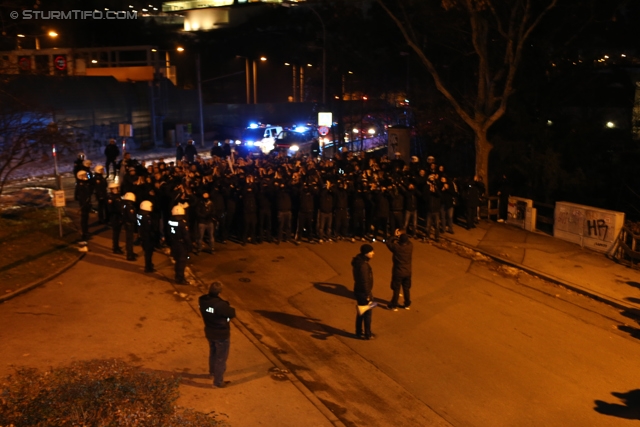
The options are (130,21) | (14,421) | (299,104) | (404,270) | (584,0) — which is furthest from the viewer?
(130,21)

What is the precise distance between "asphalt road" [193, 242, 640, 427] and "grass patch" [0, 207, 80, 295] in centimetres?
331

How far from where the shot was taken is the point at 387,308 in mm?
12555

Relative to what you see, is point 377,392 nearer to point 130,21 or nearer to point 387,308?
point 387,308

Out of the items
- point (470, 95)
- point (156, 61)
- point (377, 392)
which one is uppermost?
point (156, 61)

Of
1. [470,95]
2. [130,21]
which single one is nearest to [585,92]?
[470,95]

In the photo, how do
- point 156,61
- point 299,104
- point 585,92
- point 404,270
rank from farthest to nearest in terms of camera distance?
point 299,104 < point 156,61 < point 585,92 < point 404,270

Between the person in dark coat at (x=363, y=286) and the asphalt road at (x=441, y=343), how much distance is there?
0.28 meters

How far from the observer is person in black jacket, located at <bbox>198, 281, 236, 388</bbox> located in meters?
8.37

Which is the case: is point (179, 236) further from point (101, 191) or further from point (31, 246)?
point (101, 191)

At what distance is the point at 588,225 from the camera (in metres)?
17.7

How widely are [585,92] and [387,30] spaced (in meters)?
13.5

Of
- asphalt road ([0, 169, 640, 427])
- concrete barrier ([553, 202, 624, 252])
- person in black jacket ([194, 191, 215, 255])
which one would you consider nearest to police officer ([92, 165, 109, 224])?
asphalt road ([0, 169, 640, 427])

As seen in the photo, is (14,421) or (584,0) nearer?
(14,421)

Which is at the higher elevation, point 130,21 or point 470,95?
point 130,21
